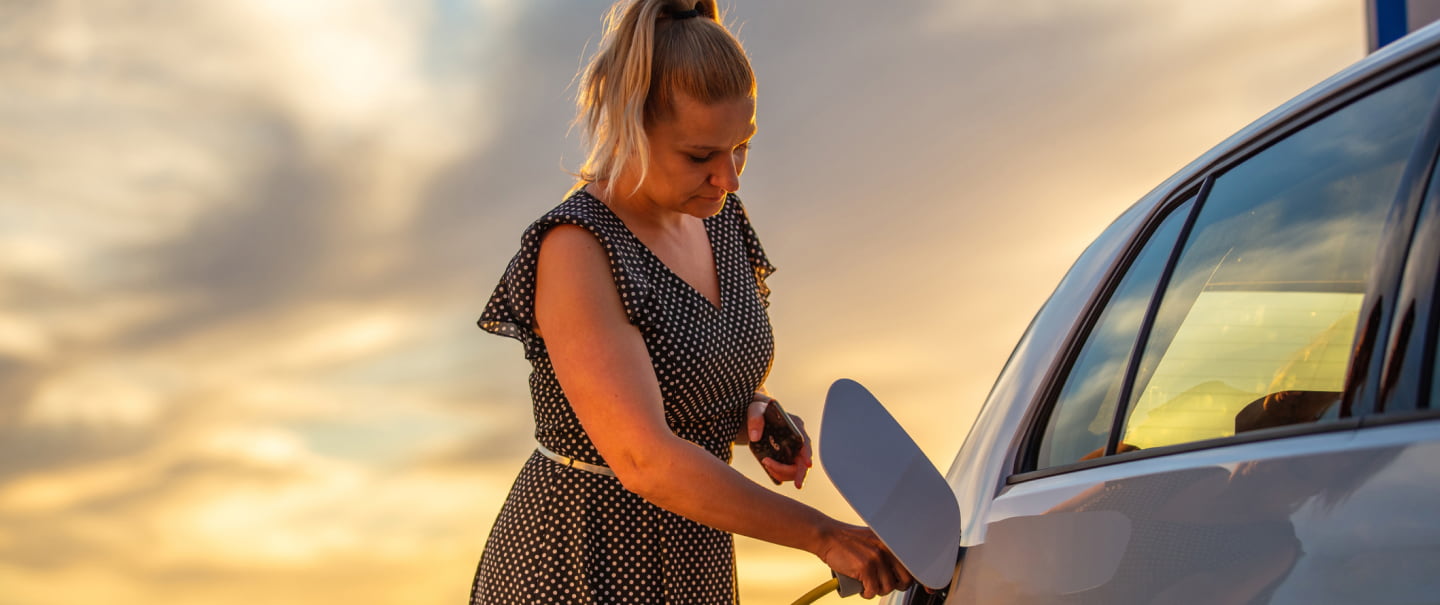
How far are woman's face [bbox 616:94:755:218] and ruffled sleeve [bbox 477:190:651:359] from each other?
0.39 ft

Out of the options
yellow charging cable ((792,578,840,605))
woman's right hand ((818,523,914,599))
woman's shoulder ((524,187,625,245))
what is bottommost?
yellow charging cable ((792,578,840,605))

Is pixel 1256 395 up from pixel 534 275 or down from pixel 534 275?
down

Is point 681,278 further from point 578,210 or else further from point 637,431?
point 637,431

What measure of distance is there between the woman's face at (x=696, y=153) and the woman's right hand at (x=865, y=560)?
78 cm

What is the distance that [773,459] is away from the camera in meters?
2.53

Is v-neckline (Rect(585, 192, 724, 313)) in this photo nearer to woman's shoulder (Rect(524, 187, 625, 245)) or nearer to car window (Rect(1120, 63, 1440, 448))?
woman's shoulder (Rect(524, 187, 625, 245))

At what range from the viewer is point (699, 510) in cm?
198

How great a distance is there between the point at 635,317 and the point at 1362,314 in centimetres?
126

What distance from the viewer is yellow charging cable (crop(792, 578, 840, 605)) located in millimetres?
2611

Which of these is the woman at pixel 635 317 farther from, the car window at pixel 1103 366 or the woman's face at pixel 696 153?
the car window at pixel 1103 366

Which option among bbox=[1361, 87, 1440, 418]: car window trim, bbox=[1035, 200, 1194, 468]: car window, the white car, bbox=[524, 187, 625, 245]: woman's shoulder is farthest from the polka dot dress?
bbox=[1361, 87, 1440, 418]: car window trim

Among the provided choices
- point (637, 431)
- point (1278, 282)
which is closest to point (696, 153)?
point (637, 431)

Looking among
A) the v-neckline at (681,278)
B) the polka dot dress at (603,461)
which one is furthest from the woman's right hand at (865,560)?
the v-neckline at (681,278)

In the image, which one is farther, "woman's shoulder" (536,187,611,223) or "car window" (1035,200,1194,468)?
"woman's shoulder" (536,187,611,223)
